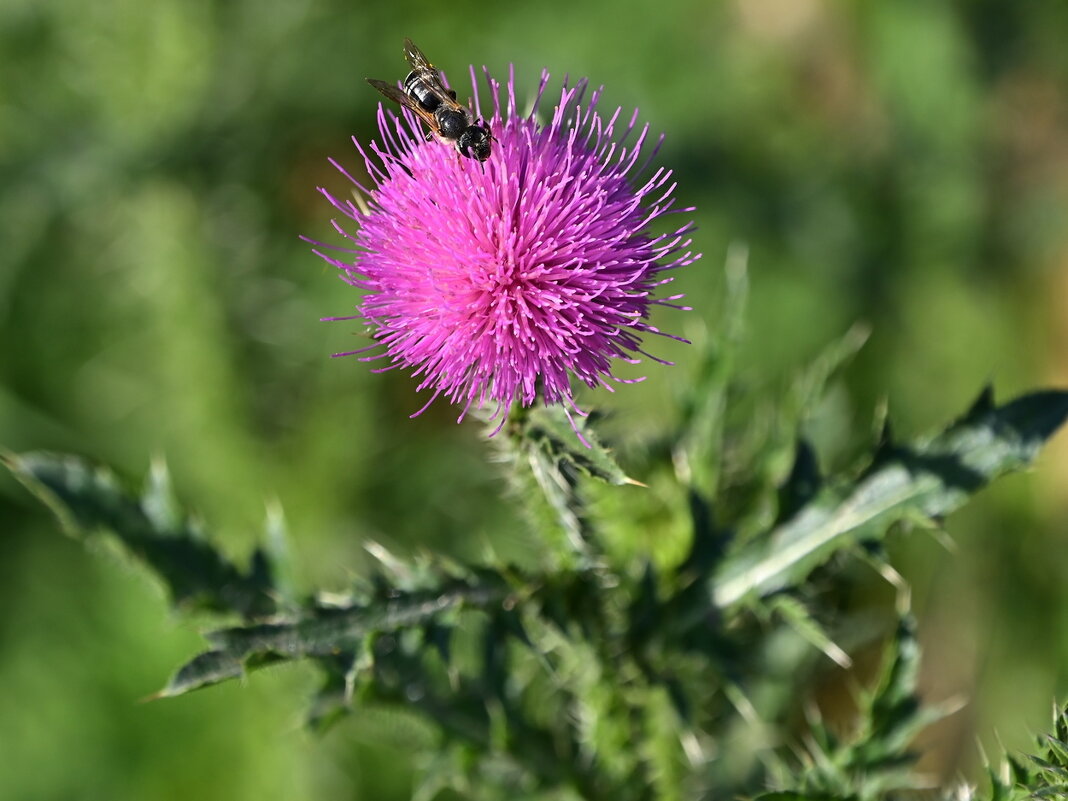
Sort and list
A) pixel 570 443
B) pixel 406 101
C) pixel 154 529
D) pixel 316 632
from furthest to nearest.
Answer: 1. pixel 154 529
2. pixel 406 101
3. pixel 316 632
4. pixel 570 443

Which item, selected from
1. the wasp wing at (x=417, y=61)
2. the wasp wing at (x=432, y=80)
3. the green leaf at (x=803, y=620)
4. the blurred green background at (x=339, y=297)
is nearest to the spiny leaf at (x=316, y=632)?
the green leaf at (x=803, y=620)

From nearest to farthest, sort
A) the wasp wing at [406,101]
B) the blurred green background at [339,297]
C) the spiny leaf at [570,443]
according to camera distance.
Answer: the spiny leaf at [570,443], the wasp wing at [406,101], the blurred green background at [339,297]

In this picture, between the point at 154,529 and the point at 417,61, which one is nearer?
the point at 417,61

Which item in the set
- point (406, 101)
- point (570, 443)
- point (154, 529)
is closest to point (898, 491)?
point (570, 443)

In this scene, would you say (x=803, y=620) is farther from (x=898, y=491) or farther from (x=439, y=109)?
(x=439, y=109)

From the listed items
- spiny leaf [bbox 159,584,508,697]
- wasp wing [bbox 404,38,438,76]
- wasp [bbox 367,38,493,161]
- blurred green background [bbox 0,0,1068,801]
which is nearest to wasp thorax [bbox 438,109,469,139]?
wasp [bbox 367,38,493,161]

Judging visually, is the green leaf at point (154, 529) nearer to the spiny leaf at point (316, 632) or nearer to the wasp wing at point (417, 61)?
the spiny leaf at point (316, 632)

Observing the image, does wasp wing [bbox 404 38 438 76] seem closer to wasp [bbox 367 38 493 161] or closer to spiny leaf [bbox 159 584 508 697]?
wasp [bbox 367 38 493 161]
